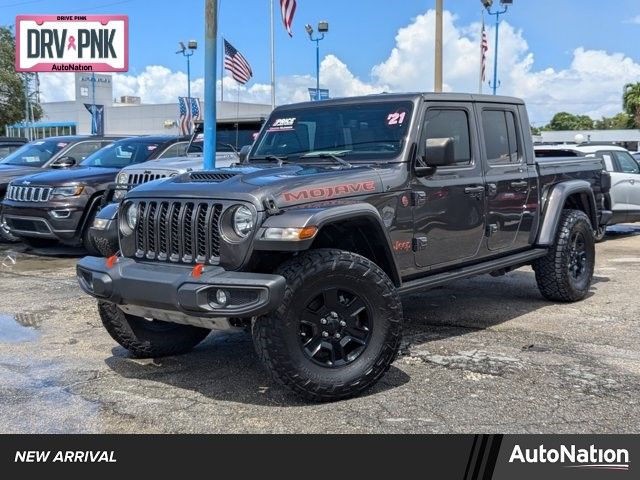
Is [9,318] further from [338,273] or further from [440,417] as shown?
[440,417]

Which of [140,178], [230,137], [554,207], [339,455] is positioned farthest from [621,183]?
[339,455]

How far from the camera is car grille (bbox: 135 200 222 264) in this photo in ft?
14.0

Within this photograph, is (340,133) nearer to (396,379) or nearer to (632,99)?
(396,379)

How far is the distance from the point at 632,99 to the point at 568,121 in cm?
4634

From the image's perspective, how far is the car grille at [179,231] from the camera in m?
4.26

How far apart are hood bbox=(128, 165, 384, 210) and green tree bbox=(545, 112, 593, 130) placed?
101m

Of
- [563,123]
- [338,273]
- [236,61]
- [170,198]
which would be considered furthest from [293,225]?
[563,123]

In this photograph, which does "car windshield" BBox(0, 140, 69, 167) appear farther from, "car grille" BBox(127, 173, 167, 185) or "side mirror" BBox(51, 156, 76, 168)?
"car grille" BBox(127, 173, 167, 185)

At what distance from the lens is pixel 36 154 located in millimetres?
12445

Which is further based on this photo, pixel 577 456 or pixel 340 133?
pixel 340 133

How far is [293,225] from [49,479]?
178cm

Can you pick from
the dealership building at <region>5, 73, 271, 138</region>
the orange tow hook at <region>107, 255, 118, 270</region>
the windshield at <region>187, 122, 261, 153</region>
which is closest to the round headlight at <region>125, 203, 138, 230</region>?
the orange tow hook at <region>107, 255, 118, 270</region>

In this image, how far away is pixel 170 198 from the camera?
4.50 meters

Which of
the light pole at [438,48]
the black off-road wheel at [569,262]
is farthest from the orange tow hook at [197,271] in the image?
the light pole at [438,48]
